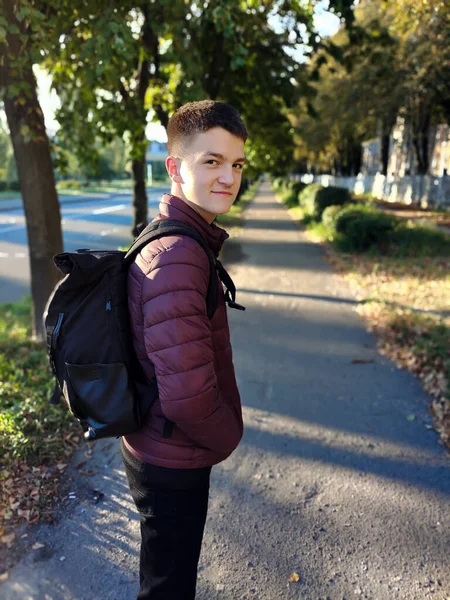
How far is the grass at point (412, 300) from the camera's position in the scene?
5.00m

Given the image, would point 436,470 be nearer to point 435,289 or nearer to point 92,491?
point 92,491

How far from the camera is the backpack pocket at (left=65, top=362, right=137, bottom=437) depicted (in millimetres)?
1628

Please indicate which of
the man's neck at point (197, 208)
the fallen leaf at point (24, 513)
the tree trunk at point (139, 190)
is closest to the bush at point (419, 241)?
the tree trunk at point (139, 190)

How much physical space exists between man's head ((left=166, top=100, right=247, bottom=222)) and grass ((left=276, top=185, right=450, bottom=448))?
120 inches

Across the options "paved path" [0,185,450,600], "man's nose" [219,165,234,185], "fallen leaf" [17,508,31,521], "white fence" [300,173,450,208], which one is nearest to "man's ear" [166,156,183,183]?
"man's nose" [219,165,234,185]

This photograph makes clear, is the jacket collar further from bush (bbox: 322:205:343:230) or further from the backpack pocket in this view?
bush (bbox: 322:205:343:230)

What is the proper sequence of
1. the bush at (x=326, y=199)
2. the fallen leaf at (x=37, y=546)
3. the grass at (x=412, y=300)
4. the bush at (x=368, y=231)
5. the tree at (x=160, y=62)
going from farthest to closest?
the bush at (x=326, y=199) → the bush at (x=368, y=231) → the grass at (x=412, y=300) → the tree at (x=160, y=62) → the fallen leaf at (x=37, y=546)

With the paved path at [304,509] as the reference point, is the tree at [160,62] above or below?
above

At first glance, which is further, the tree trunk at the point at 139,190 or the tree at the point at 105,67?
the tree trunk at the point at 139,190

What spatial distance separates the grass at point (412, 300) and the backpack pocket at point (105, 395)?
9.81 feet

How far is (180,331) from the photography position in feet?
4.88

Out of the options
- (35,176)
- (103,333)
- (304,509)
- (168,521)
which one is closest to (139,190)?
(35,176)

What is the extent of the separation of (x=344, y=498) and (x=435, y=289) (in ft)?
20.8

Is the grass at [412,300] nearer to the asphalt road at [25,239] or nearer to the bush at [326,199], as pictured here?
the bush at [326,199]
